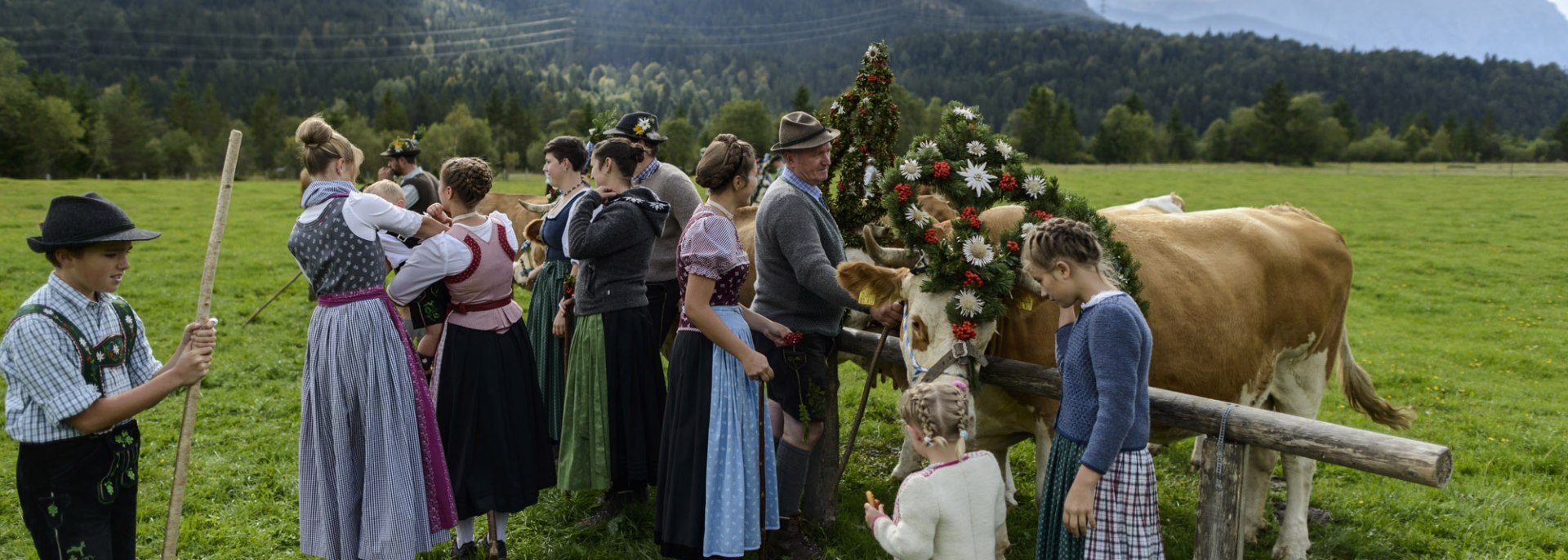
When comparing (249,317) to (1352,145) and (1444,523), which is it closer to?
(1444,523)

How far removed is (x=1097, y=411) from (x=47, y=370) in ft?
12.3

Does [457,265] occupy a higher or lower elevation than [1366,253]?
higher

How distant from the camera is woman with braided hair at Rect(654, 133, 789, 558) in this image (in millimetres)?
4398

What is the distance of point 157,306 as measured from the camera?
1421 centimetres

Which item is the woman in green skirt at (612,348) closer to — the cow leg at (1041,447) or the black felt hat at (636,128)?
the black felt hat at (636,128)

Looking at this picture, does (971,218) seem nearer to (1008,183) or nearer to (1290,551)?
(1008,183)

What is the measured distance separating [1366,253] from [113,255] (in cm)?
2365

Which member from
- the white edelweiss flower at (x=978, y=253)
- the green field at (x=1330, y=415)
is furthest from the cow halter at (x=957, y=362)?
the green field at (x=1330, y=415)

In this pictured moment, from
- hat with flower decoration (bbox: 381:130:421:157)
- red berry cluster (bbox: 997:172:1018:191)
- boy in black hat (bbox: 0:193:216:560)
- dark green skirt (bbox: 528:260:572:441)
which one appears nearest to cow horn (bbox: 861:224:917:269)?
red berry cluster (bbox: 997:172:1018:191)

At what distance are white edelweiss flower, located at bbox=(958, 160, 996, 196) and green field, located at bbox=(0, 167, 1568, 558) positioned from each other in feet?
6.88

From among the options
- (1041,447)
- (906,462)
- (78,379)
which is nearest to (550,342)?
(906,462)

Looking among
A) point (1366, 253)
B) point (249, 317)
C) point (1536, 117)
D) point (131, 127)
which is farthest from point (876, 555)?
point (1536, 117)

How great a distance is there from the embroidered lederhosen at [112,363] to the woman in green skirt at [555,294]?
225 cm

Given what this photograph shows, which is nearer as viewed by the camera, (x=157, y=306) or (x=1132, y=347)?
(x=1132, y=347)
